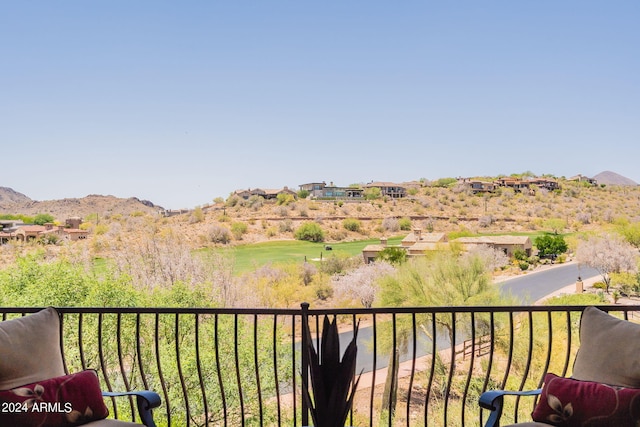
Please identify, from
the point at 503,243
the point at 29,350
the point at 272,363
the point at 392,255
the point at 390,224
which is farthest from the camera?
the point at 390,224

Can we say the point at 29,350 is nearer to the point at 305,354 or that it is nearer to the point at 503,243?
the point at 305,354

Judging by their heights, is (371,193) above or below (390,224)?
above

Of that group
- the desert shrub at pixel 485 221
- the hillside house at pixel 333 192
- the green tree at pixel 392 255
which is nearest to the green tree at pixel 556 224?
the desert shrub at pixel 485 221

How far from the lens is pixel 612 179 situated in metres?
15.0

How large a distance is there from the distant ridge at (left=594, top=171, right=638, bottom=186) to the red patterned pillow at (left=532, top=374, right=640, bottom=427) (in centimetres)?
1612

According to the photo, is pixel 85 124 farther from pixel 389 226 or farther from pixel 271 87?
pixel 389 226

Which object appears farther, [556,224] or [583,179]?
[583,179]

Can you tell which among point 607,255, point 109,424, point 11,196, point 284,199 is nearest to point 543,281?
point 607,255

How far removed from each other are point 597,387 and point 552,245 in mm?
15083

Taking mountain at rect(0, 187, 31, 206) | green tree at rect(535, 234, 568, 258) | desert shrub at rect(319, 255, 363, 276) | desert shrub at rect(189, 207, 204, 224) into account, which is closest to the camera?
mountain at rect(0, 187, 31, 206)

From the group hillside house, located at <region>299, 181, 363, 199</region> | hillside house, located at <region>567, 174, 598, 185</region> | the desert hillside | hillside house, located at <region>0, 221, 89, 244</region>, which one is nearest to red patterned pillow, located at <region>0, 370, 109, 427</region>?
hillside house, located at <region>0, 221, 89, 244</region>

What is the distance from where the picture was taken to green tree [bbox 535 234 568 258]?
1499 cm

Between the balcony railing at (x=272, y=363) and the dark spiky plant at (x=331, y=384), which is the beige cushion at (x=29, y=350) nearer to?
the dark spiky plant at (x=331, y=384)

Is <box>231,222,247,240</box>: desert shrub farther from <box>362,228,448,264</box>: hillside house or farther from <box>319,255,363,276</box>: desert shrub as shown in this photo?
<box>362,228,448,264</box>: hillside house
